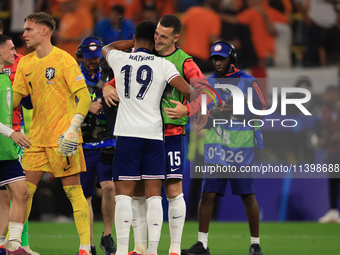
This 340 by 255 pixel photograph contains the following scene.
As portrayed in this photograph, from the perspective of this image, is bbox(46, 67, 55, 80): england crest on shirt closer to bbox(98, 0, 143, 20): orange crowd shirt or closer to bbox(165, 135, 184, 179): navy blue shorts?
bbox(165, 135, 184, 179): navy blue shorts

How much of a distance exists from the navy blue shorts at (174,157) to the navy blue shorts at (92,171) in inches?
49.9

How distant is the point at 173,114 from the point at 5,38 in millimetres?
1838

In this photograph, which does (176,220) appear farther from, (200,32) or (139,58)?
(200,32)

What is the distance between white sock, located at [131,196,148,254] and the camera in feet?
15.5

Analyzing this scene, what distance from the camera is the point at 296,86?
9266mm

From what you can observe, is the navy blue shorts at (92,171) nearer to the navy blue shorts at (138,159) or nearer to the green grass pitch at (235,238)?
the green grass pitch at (235,238)

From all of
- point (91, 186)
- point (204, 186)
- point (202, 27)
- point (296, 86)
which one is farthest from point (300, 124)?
point (91, 186)

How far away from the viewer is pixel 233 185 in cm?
550

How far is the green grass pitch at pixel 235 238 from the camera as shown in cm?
607

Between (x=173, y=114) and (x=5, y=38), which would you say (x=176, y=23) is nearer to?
(x=173, y=114)

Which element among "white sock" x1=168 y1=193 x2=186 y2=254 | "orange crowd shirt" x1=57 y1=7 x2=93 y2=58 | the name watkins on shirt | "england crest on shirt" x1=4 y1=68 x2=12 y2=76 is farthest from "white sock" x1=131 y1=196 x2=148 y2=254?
"orange crowd shirt" x1=57 y1=7 x2=93 y2=58

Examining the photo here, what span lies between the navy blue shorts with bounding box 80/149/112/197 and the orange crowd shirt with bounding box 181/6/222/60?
4783 mm

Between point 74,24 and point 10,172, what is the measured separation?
6.19 m

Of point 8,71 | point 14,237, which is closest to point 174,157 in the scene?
point 14,237
